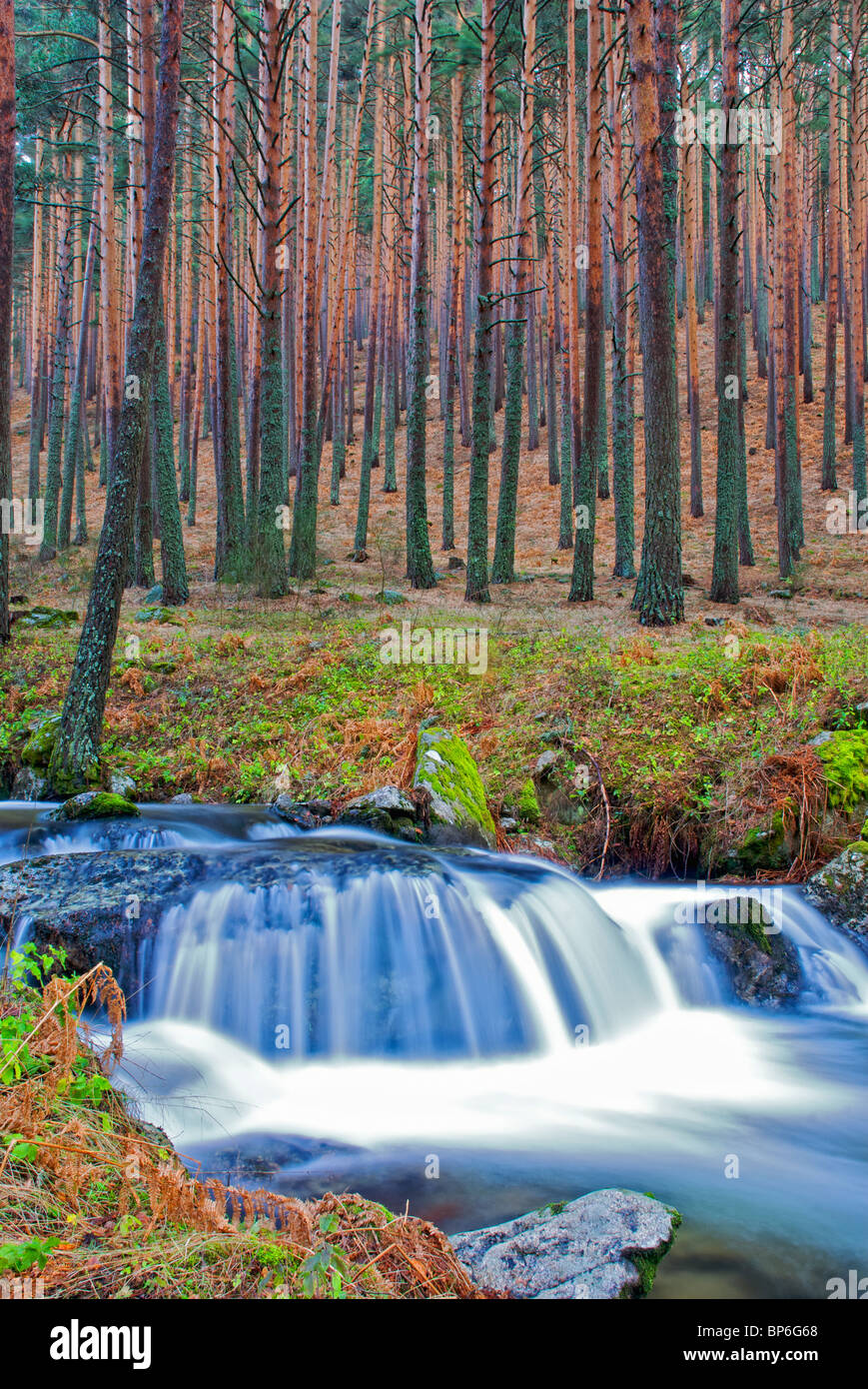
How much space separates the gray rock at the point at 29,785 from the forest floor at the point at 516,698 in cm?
72

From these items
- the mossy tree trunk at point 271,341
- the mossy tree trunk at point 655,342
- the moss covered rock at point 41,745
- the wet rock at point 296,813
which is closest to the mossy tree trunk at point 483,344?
the mossy tree trunk at point 655,342

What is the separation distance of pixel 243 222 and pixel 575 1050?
34.0 meters

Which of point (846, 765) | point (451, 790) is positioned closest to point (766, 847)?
point (846, 765)

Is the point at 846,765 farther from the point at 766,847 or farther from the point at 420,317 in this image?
the point at 420,317

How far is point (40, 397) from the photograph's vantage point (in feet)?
114

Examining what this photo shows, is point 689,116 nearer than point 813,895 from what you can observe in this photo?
No

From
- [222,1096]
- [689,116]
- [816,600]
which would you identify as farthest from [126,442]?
[689,116]

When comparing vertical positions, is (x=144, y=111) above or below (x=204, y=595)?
above

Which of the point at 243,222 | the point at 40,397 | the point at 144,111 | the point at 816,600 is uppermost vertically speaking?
the point at 243,222

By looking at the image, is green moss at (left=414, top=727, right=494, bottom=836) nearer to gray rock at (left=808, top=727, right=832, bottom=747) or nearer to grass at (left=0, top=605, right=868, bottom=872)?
grass at (left=0, top=605, right=868, bottom=872)

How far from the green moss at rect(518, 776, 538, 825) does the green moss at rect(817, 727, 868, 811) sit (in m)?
2.48

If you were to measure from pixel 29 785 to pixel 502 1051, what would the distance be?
5654mm

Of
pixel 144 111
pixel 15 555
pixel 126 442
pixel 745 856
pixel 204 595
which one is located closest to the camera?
pixel 745 856

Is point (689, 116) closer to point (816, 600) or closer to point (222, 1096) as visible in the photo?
point (816, 600)
